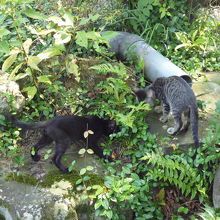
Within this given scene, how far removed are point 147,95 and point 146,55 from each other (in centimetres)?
112

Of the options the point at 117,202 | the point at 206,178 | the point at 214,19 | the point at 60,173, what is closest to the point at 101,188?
the point at 117,202

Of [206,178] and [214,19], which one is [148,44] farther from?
[206,178]

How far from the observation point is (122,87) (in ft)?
17.7

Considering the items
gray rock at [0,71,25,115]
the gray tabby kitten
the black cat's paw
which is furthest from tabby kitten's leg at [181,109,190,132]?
gray rock at [0,71,25,115]

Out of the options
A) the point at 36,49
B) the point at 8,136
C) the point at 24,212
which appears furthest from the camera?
the point at 36,49

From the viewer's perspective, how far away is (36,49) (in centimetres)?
636

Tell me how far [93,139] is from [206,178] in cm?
171

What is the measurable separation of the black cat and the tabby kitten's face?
0.72m

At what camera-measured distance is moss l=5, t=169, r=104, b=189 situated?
4.41 meters

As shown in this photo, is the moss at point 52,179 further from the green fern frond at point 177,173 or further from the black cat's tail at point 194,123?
the black cat's tail at point 194,123

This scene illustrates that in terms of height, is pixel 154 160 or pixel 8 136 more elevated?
pixel 154 160

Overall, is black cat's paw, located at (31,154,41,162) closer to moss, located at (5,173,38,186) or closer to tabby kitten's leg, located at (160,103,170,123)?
moss, located at (5,173,38,186)

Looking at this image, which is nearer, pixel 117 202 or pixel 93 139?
pixel 117 202

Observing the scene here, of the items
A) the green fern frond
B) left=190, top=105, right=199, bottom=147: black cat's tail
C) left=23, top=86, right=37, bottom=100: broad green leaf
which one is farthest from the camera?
left=23, top=86, right=37, bottom=100: broad green leaf
